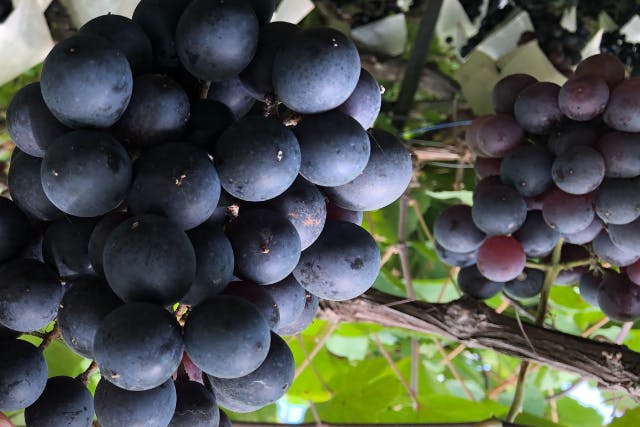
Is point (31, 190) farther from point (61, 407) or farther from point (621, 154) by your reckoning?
point (621, 154)

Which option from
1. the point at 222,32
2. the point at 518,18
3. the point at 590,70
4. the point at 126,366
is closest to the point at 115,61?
the point at 222,32

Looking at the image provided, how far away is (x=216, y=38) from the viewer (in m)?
0.46

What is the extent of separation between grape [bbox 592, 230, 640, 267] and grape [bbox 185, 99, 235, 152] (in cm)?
57

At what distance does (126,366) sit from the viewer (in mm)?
382

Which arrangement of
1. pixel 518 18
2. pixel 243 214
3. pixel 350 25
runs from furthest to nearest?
pixel 350 25, pixel 518 18, pixel 243 214

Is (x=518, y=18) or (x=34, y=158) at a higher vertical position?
(x=34, y=158)

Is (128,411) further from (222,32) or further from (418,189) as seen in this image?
(418,189)

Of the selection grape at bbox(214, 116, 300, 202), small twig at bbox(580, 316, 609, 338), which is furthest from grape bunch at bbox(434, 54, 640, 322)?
grape at bbox(214, 116, 300, 202)

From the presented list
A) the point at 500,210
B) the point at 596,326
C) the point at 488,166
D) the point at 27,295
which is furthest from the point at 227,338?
the point at 596,326

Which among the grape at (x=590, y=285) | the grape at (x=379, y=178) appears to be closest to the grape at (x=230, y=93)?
the grape at (x=379, y=178)

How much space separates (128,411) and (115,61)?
229 millimetres

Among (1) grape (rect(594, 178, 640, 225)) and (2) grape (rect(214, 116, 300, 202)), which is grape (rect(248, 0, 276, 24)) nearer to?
(2) grape (rect(214, 116, 300, 202))

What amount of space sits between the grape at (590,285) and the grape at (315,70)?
628 mm

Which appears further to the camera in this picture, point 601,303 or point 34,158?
point 601,303
